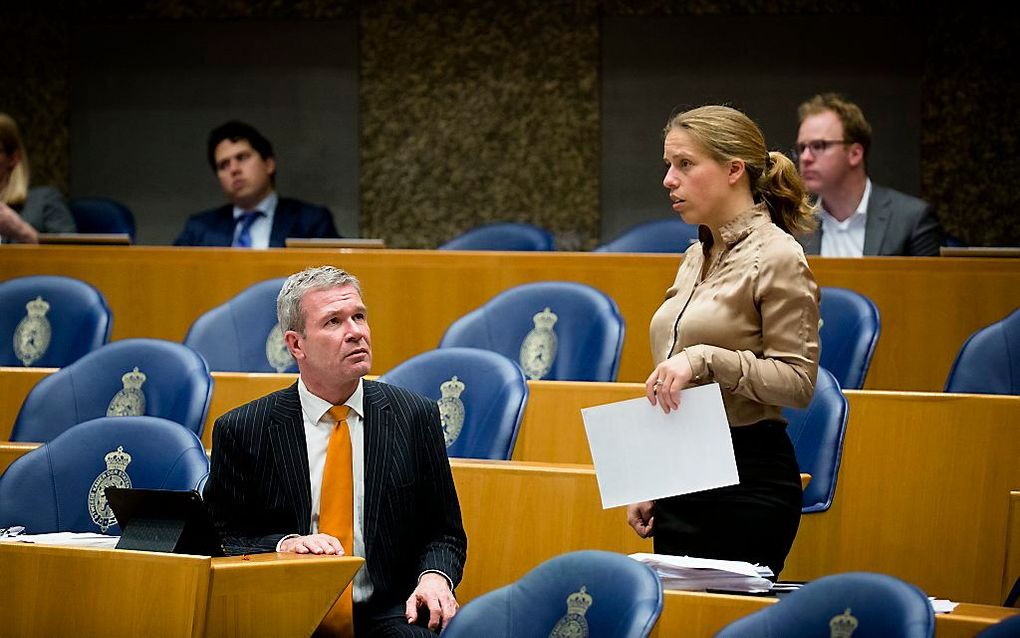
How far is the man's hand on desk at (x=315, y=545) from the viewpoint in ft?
8.81

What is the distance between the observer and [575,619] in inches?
94.1

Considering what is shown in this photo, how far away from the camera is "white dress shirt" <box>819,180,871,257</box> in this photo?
512 cm

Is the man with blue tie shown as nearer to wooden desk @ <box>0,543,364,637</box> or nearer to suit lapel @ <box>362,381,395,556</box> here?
suit lapel @ <box>362,381,395,556</box>

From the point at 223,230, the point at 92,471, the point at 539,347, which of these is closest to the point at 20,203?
the point at 223,230

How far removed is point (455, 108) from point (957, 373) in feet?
12.7

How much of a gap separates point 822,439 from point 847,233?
1.74m

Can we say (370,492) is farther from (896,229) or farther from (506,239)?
(506,239)

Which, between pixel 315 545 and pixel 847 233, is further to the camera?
pixel 847 233

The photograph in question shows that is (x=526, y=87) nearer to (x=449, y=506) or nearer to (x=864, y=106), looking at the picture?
(x=864, y=106)

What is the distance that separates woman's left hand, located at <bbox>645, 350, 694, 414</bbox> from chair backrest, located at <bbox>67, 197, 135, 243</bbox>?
4463mm

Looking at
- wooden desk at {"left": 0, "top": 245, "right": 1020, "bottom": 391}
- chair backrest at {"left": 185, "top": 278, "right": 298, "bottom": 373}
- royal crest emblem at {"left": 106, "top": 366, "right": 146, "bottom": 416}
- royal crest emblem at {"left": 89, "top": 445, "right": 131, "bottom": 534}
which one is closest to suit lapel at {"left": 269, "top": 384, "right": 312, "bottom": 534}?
royal crest emblem at {"left": 89, "top": 445, "right": 131, "bottom": 534}

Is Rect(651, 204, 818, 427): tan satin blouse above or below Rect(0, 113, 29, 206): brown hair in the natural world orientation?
below

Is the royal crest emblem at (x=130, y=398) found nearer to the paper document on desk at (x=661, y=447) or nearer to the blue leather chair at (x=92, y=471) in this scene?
the blue leather chair at (x=92, y=471)

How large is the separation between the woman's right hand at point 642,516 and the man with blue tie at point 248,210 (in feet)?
10.7
